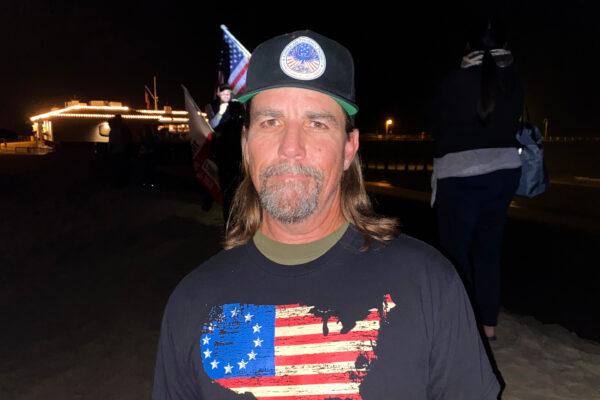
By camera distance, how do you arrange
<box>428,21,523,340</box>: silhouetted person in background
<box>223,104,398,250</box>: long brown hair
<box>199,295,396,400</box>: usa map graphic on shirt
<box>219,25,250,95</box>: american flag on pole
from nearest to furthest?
<box>199,295,396,400</box>: usa map graphic on shirt
<box>223,104,398,250</box>: long brown hair
<box>428,21,523,340</box>: silhouetted person in background
<box>219,25,250,95</box>: american flag on pole

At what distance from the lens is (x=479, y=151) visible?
3.81 m

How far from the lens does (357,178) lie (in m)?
2.04

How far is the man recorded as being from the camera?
150 cm

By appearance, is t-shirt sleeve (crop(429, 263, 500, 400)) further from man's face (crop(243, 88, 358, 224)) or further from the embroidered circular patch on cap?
the embroidered circular patch on cap

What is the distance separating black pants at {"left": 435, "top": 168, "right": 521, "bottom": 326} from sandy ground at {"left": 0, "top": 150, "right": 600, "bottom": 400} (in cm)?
69

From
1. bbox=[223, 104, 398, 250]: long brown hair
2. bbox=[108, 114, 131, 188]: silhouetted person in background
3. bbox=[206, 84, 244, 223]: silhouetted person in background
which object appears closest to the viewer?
bbox=[223, 104, 398, 250]: long brown hair

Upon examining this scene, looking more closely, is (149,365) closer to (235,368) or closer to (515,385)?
(515,385)

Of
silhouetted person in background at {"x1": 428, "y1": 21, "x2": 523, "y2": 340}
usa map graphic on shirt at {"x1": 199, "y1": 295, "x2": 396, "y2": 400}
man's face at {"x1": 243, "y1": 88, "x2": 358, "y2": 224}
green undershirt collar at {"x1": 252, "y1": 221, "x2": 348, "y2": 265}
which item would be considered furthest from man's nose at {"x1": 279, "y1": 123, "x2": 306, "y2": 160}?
silhouetted person in background at {"x1": 428, "y1": 21, "x2": 523, "y2": 340}

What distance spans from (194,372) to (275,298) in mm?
387

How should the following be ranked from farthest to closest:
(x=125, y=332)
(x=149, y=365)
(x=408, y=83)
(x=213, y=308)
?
(x=408, y=83) → (x=125, y=332) → (x=149, y=365) → (x=213, y=308)

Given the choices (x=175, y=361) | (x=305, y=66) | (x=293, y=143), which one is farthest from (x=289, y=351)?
(x=305, y=66)

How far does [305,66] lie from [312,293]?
75cm

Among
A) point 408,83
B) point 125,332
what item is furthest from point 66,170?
point 408,83

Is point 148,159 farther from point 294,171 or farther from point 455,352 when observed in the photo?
point 455,352
